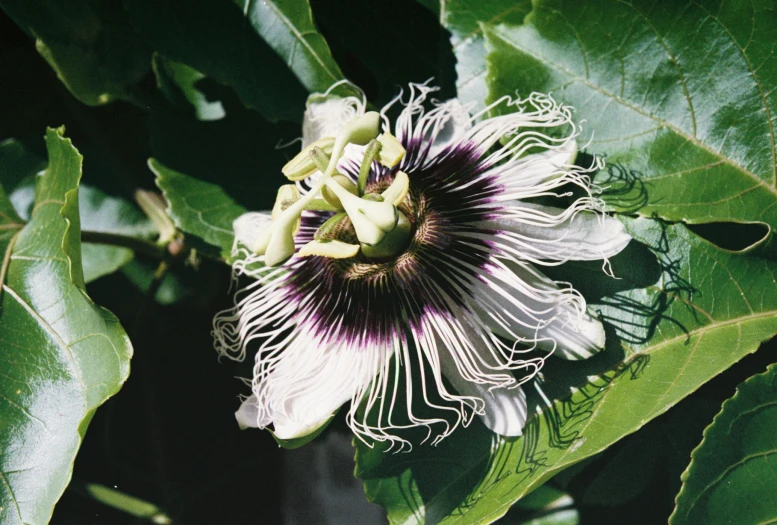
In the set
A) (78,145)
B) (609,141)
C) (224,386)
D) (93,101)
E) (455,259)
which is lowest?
(224,386)

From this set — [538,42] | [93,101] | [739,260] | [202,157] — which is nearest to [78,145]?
[93,101]

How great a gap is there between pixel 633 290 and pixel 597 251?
76 mm

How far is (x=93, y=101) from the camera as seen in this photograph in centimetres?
131

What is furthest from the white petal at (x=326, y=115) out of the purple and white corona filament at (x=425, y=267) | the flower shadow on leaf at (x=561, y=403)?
the flower shadow on leaf at (x=561, y=403)

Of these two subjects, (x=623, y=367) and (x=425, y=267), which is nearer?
(x=623, y=367)

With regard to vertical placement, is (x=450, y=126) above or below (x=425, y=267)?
above

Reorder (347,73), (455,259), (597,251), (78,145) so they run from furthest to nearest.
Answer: (78,145), (347,73), (455,259), (597,251)

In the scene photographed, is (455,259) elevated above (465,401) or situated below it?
above

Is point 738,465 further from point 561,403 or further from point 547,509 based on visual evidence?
point 547,509

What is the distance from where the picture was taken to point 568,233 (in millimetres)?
1037

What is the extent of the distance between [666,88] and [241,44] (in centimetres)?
56

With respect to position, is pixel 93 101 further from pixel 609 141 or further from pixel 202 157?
pixel 609 141

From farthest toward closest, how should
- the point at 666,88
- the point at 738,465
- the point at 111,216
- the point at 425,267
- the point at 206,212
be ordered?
the point at 111,216 → the point at 206,212 → the point at 425,267 → the point at 666,88 → the point at 738,465

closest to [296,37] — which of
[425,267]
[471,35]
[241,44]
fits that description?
[241,44]
